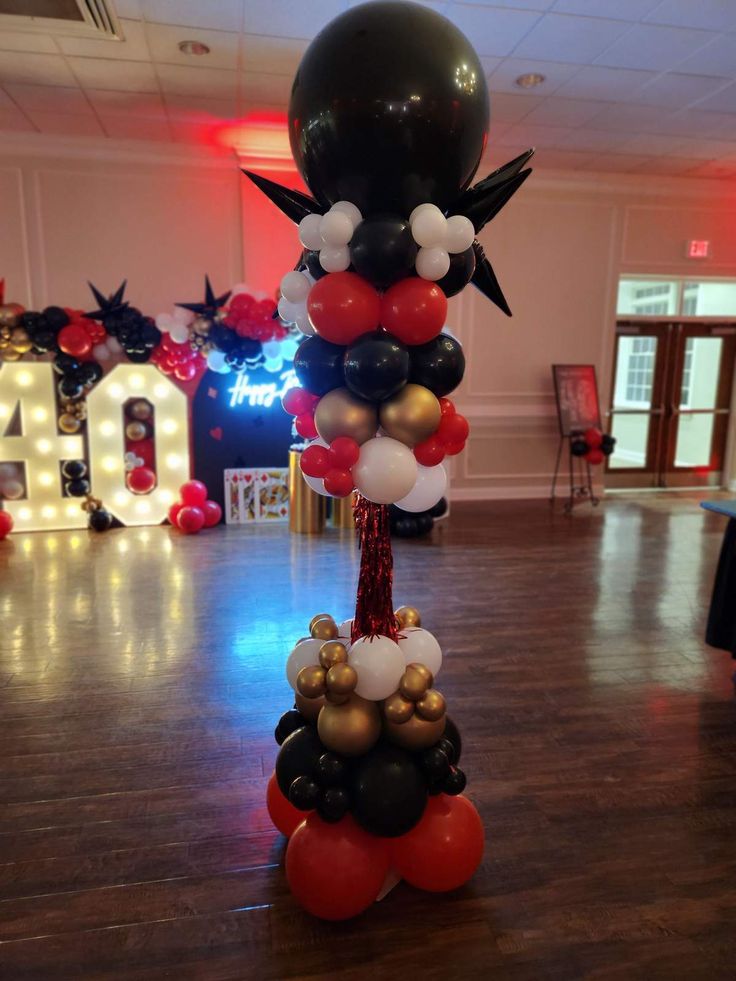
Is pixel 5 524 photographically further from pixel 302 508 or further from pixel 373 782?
pixel 373 782

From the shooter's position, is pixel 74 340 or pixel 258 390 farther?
pixel 258 390

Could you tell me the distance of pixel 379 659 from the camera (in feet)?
5.90

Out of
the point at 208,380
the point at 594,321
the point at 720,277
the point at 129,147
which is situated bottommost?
the point at 208,380

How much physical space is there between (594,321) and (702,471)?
95.8 inches

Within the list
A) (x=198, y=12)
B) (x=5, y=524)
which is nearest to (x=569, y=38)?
(x=198, y=12)

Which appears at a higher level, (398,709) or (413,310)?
(413,310)

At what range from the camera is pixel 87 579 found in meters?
4.70

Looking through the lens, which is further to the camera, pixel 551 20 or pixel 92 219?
pixel 92 219

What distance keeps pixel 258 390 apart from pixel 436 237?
4.73 metres

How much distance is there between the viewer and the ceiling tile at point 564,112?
529 cm

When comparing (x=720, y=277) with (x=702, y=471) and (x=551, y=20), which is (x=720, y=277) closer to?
(x=702, y=471)

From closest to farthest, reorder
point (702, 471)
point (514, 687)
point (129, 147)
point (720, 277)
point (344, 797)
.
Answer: point (344, 797)
point (514, 687)
point (129, 147)
point (720, 277)
point (702, 471)

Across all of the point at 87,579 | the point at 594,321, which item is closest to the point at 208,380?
the point at 87,579

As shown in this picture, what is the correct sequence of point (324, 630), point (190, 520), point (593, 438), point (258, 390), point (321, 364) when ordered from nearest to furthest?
point (321, 364)
point (324, 630)
point (190, 520)
point (258, 390)
point (593, 438)
